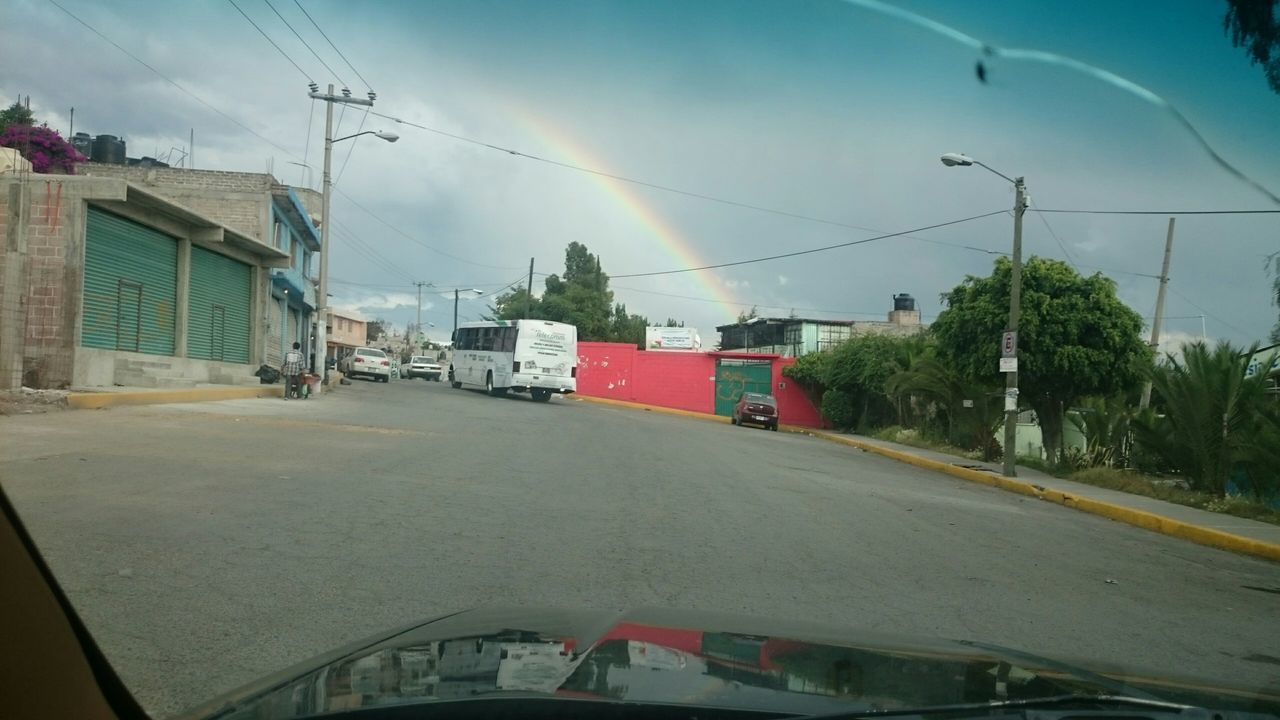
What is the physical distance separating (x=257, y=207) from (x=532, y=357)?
1166cm

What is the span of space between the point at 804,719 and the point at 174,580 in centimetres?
538

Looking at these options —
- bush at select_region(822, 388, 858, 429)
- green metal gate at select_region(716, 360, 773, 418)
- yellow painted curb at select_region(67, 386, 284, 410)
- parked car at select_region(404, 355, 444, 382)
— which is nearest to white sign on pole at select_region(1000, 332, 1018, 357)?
yellow painted curb at select_region(67, 386, 284, 410)

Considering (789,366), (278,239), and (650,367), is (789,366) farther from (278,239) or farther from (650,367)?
(278,239)

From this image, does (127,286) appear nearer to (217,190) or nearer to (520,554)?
(217,190)

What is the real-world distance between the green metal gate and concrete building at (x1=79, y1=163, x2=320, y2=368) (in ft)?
63.0

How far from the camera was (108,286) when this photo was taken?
21.3 metres

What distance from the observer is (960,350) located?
24516mm

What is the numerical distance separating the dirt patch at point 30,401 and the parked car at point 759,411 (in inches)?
1016

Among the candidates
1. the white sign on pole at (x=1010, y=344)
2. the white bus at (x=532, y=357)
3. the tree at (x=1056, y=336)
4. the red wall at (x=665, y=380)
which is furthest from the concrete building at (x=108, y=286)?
the red wall at (x=665, y=380)

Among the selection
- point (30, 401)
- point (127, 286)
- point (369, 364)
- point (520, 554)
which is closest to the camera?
point (520, 554)

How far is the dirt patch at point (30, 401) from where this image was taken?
15.7 meters

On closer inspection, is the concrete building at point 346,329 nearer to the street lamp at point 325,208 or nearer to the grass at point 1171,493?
the street lamp at point 325,208

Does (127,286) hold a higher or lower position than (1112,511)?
higher

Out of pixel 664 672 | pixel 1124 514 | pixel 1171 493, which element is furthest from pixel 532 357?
pixel 664 672
